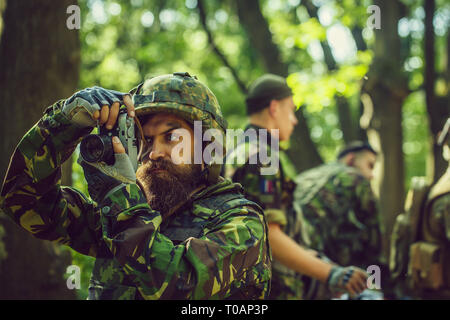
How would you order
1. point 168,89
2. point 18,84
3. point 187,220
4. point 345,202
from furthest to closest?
point 345,202, point 18,84, point 168,89, point 187,220

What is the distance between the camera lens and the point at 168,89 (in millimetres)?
2852

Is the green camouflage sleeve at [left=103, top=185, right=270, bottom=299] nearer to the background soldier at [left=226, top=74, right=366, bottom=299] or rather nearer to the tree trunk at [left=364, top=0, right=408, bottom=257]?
the background soldier at [left=226, top=74, right=366, bottom=299]

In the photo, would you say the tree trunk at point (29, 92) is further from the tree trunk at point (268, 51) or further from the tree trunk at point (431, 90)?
the tree trunk at point (431, 90)

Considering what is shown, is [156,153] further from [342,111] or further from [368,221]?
[342,111]

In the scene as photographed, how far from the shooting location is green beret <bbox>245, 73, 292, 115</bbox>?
15.0 feet

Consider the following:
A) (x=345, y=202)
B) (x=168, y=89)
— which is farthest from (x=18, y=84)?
(x=345, y=202)

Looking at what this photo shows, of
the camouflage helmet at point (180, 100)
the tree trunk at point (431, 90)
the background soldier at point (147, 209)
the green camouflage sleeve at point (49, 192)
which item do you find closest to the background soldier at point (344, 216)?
the tree trunk at point (431, 90)

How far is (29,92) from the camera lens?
4613mm

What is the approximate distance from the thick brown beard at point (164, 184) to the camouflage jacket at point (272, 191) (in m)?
1.14

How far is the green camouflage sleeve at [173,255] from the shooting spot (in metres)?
2.09

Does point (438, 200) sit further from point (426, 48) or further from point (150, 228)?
point (426, 48)

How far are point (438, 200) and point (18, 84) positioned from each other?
3.73m

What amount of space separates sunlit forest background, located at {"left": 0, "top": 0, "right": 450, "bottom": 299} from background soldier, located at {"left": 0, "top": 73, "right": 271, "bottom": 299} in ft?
6.93

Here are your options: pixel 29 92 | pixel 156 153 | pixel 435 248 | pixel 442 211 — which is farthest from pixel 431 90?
pixel 156 153
